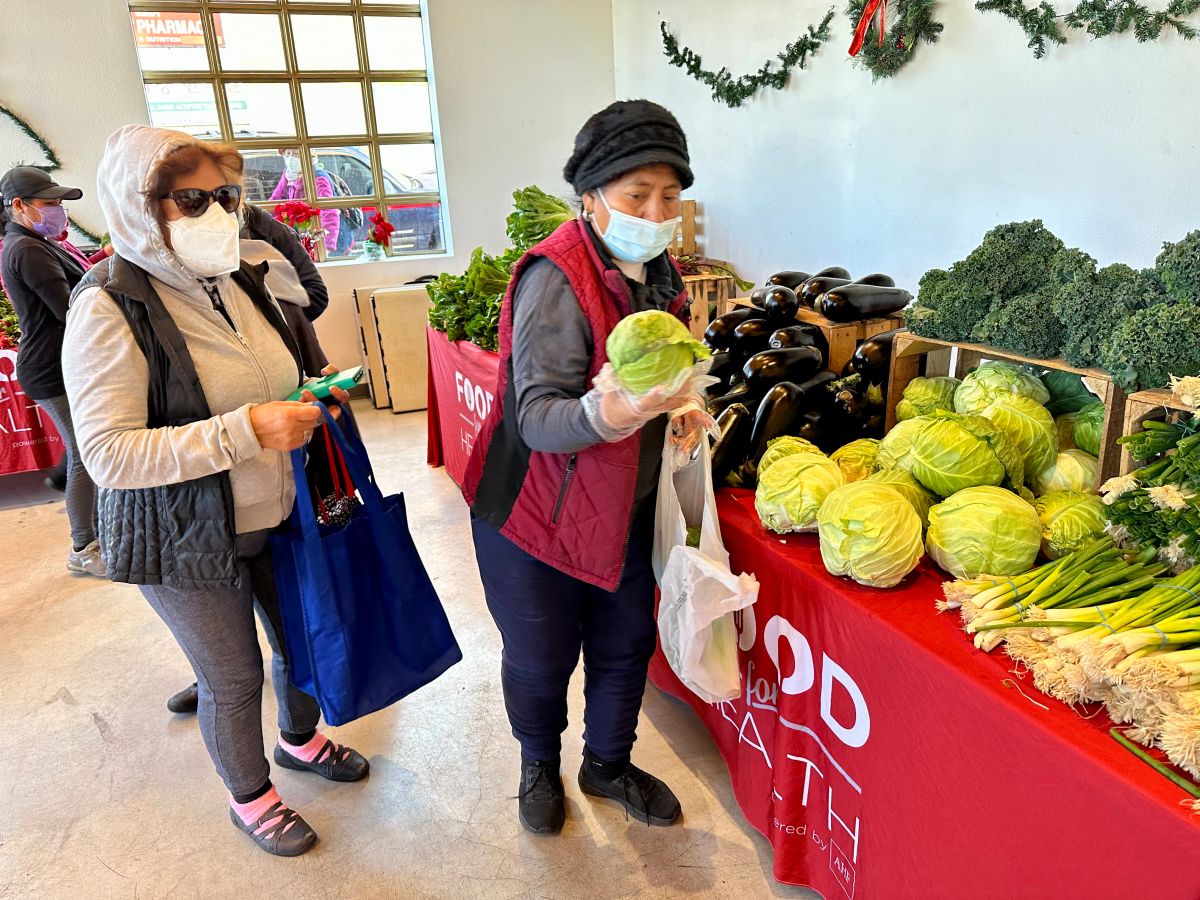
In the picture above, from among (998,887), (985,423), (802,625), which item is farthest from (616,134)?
(998,887)

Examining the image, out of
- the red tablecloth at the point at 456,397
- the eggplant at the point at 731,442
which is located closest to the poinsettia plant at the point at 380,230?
the red tablecloth at the point at 456,397

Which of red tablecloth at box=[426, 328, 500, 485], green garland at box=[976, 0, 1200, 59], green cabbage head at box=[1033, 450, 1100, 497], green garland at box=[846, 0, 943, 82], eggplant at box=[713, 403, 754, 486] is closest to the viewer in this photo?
green cabbage head at box=[1033, 450, 1100, 497]

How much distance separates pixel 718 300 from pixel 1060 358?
12.1 feet

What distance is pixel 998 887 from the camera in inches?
46.4

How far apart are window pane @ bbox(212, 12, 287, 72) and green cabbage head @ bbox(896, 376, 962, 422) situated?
585cm

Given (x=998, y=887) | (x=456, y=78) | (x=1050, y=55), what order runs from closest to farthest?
(x=998, y=887) < (x=1050, y=55) < (x=456, y=78)

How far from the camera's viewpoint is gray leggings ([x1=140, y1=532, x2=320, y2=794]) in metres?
1.54

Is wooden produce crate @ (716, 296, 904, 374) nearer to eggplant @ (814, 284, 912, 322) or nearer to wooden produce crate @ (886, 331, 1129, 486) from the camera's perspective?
eggplant @ (814, 284, 912, 322)

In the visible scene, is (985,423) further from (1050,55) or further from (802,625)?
(1050,55)

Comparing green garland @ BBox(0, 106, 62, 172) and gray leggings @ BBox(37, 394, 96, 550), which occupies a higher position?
green garland @ BBox(0, 106, 62, 172)

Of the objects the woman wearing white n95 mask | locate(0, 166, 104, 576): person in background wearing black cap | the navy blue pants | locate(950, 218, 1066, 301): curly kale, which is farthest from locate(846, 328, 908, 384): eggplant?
locate(0, 166, 104, 576): person in background wearing black cap

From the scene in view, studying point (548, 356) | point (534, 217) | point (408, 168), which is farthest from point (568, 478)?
point (408, 168)

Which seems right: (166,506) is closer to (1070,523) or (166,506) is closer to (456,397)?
(1070,523)

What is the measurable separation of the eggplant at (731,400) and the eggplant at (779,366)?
28mm
